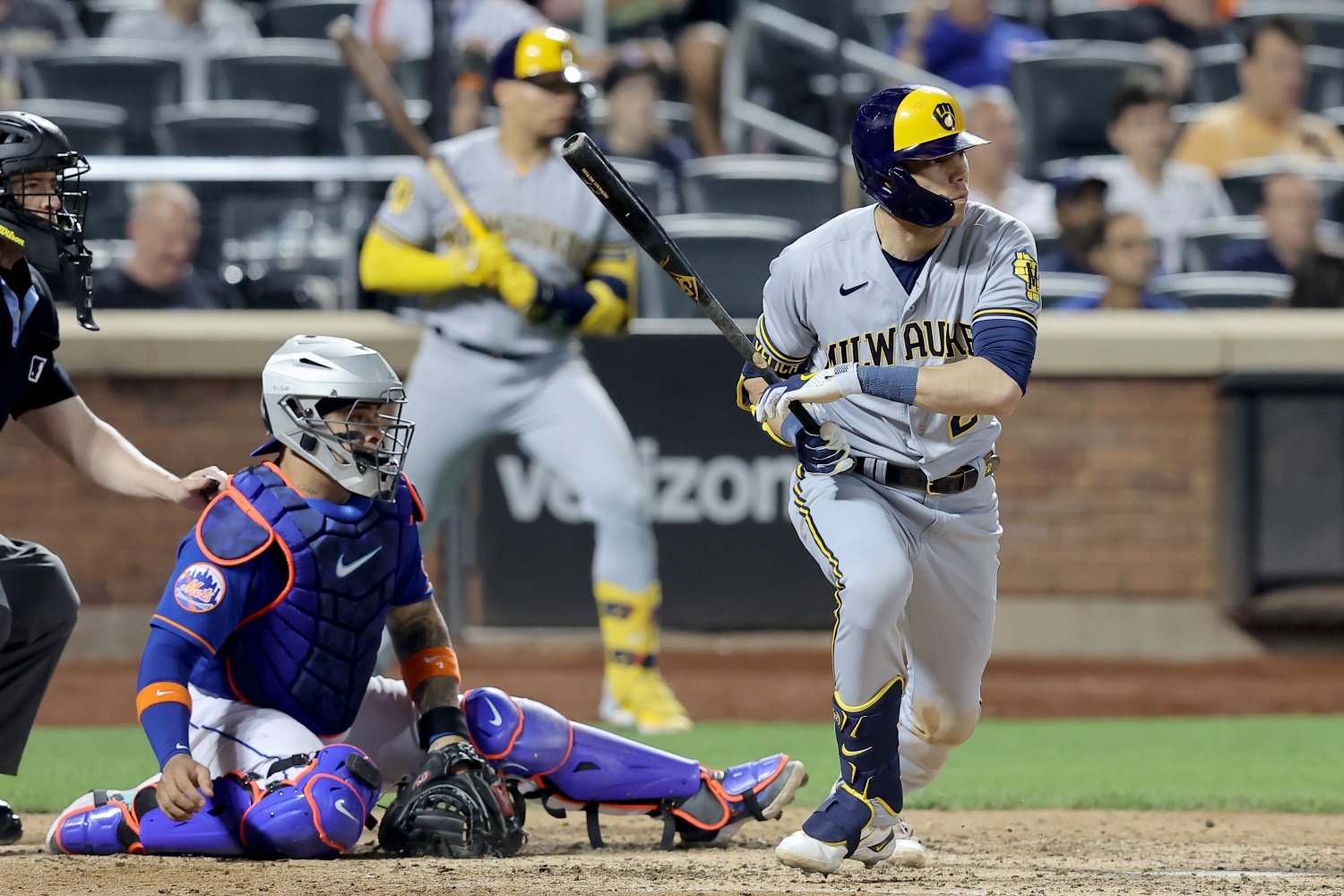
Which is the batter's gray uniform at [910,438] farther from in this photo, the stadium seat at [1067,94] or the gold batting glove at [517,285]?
the stadium seat at [1067,94]

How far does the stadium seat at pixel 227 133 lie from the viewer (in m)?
9.70

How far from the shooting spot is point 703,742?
6.58m

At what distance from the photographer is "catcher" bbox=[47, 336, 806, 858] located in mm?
4062

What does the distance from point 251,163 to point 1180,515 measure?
4701mm

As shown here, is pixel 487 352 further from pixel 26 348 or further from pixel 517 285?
pixel 26 348

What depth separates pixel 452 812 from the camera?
4211 millimetres

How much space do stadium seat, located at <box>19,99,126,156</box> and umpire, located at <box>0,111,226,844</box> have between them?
17.2 feet

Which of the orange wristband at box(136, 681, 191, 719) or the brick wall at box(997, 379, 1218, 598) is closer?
the orange wristband at box(136, 681, 191, 719)

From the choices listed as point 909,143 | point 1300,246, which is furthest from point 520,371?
point 1300,246

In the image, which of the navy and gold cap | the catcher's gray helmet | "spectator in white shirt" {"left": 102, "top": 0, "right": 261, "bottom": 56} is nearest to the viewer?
the catcher's gray helmet

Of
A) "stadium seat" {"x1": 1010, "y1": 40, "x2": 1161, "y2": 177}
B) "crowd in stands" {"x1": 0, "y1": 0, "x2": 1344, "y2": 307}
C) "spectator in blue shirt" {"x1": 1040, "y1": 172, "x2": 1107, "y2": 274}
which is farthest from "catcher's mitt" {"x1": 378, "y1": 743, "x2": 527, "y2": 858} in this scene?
"stadium seat" {"x1": 1010, "y1": 40, "x2": 1161, "y2": 177}

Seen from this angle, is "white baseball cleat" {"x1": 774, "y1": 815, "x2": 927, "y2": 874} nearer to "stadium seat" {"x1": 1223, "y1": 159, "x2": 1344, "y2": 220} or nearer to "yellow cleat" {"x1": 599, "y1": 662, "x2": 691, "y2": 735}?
"yellow cleat" {"x1": 599, "y1": 662, "x2": 691, "y2": 735}

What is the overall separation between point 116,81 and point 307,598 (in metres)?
6.97

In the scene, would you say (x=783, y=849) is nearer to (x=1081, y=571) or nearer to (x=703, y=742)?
(x=703, y=742)
